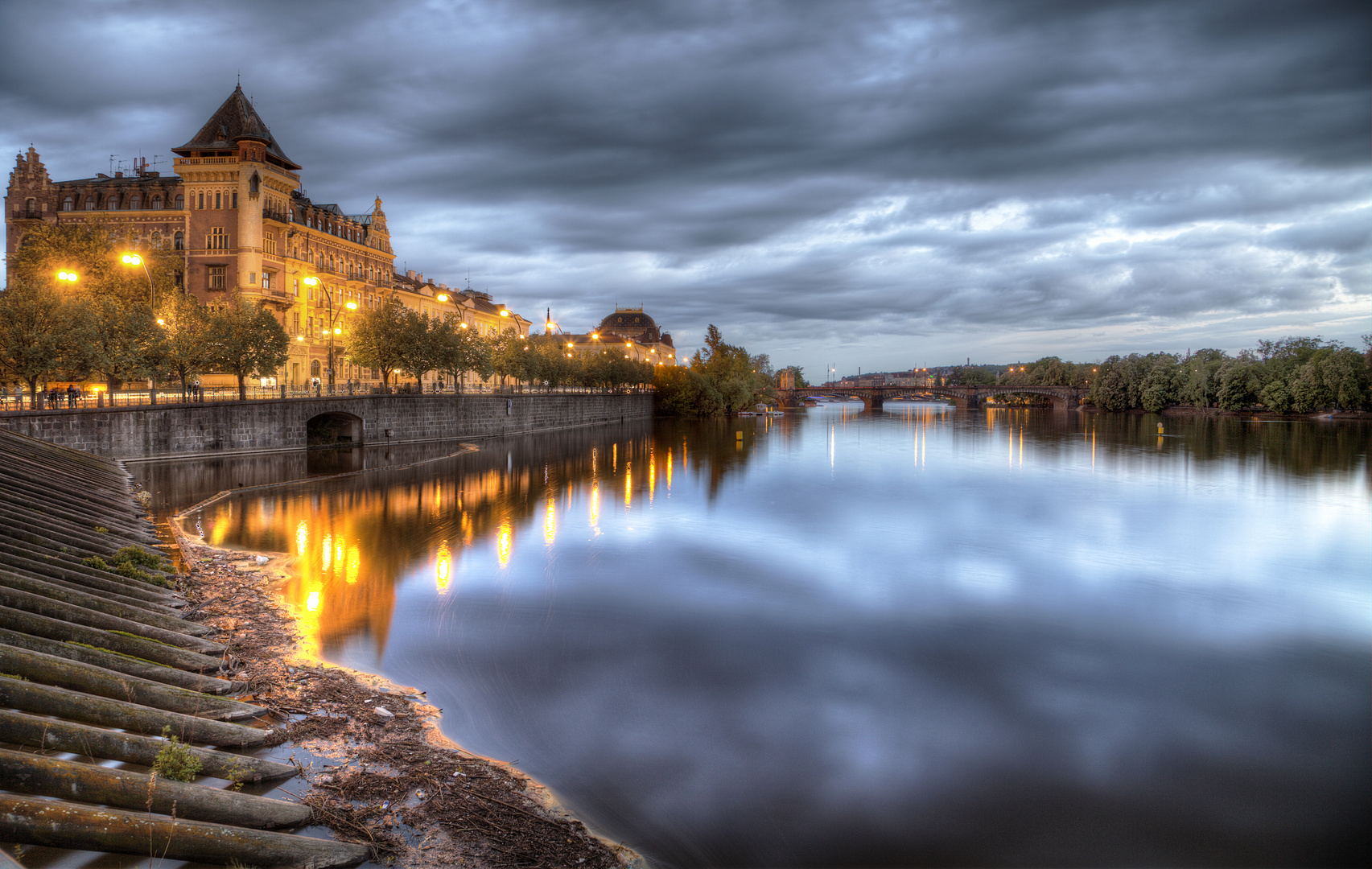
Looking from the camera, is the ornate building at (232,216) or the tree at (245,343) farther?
the ornate building at (232,216)

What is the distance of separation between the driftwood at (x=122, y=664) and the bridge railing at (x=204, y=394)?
33.1 m

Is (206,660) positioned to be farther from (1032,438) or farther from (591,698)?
(1032,438)

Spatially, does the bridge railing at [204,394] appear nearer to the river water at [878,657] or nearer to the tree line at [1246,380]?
the river water at [878,657]

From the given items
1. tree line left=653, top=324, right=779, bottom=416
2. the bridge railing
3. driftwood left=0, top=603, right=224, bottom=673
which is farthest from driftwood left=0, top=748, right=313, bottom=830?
tree line left=653, top=324, right=779, bottom=416

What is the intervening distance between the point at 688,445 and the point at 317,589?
4954cm

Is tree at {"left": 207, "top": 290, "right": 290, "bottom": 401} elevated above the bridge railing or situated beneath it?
elevated above

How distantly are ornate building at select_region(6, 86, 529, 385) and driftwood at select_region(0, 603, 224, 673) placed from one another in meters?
51.7

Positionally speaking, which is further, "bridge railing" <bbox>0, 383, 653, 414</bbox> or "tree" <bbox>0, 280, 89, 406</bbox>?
"bridge railing" <bbox>0, 383, 653, 414</bbox>

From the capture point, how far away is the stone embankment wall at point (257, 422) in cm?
3544

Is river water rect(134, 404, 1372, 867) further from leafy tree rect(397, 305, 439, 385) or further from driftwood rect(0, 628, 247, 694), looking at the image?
leafy tree rect(397, 305, 439, 385)

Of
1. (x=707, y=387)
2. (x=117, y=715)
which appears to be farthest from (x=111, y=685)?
(x=707, y=387)

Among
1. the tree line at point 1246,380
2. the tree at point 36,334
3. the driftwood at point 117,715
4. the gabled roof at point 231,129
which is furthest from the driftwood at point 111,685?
the tree line at point 1246,380

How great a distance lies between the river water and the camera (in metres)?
8.86

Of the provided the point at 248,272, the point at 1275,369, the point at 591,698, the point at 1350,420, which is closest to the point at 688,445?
the point at 248,272
